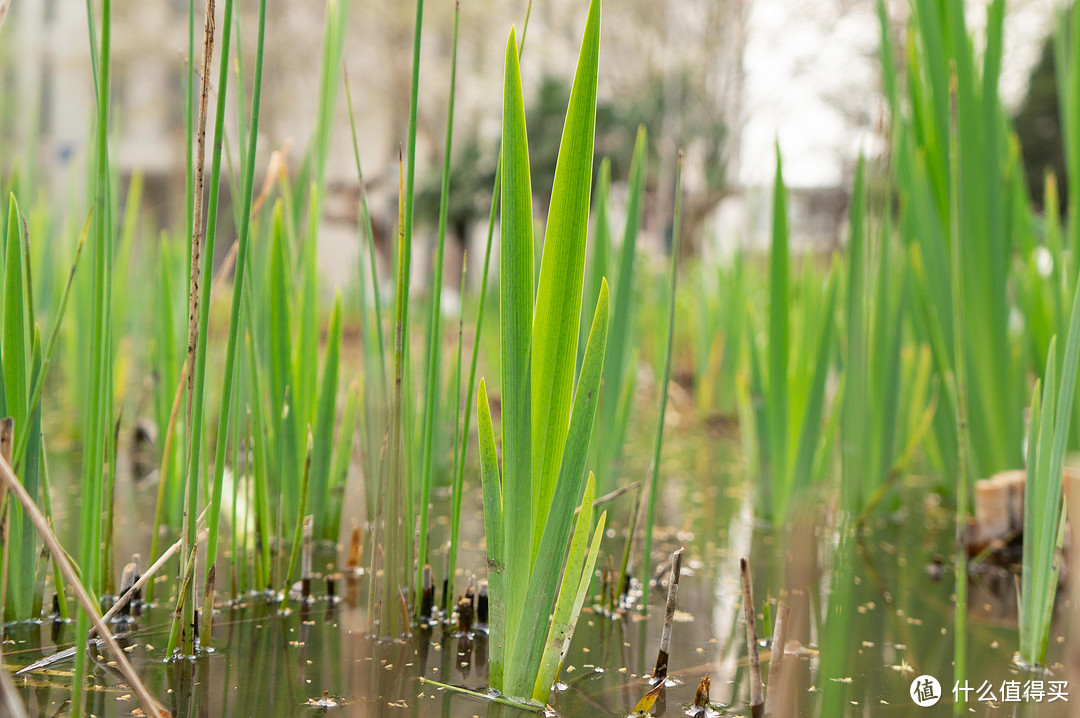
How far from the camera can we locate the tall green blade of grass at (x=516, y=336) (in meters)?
0.45

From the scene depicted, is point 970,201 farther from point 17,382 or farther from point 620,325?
point 17,382

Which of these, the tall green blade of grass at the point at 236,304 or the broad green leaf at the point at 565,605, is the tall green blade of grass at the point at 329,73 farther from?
the broad green leaf at the point at 565,605

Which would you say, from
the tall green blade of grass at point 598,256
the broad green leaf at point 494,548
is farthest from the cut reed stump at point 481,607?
the tall green blade of grass at point 598,256

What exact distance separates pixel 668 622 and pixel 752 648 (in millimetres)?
75

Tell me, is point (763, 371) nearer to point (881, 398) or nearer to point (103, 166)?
point (881, 398)

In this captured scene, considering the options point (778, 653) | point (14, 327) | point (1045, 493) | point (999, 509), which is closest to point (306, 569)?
point (14, 327)

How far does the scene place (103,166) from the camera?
41 centimetres

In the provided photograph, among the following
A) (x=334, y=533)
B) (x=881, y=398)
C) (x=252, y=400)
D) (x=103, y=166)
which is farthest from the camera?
(x=881, y=398)

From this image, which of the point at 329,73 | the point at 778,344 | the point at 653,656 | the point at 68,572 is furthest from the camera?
the point at 778,344

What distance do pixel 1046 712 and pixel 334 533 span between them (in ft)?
2.17

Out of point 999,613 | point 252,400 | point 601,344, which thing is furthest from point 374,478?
point 999,613

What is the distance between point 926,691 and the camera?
0.54m

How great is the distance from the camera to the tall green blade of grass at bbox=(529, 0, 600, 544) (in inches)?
17.5

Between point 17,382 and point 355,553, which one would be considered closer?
point 17,382
